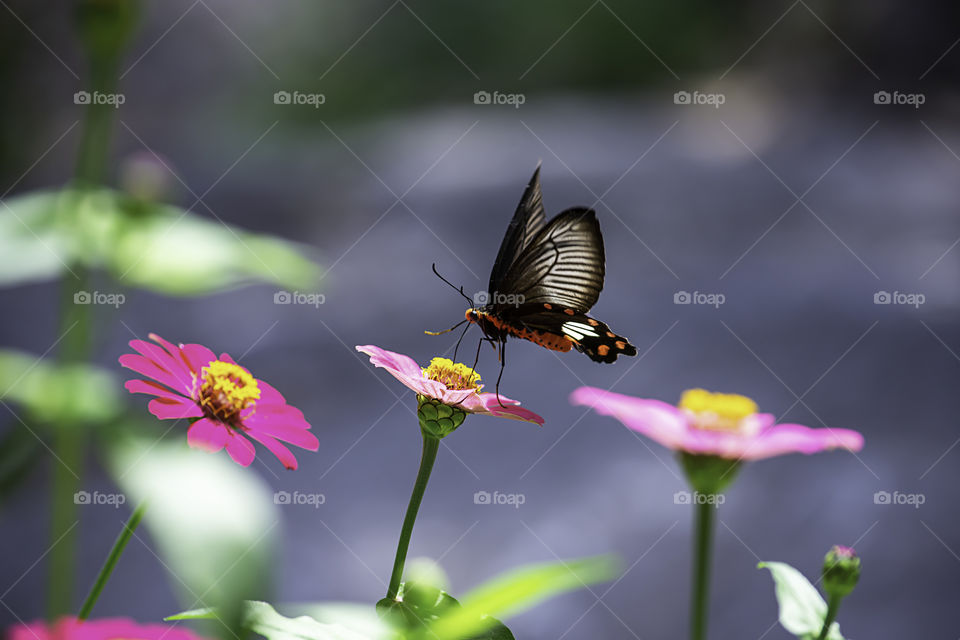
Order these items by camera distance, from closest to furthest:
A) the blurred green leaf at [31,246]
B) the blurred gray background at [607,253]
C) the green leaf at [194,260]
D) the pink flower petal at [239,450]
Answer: the pink flower petal at [239,450] < the blurred green leaf at [31,246] < the green leaf at [194,260] < the blurred gray background at [607,253]

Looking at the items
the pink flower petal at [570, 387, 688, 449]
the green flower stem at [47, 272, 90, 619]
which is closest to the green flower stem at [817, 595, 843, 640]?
the pink flower petal at [570, 387, 688, 449]

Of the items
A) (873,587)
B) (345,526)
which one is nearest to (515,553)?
(345,526)

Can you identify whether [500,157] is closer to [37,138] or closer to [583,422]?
[583,422]

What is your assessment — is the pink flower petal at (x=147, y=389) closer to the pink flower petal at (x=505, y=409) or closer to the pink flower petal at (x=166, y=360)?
the pink flower petal at (x=166, y=360)

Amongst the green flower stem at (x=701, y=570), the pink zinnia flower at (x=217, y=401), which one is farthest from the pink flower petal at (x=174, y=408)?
the green flower stem at (x=701, y=570)

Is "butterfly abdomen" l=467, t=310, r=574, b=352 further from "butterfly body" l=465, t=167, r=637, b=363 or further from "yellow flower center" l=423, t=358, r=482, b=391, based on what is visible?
"yellow flower center" l=423, t=358, r=482, b=391

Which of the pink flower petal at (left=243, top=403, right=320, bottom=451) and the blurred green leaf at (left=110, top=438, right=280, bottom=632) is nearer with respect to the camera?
the blurred green leaf at (left=110, top=438, right=280, bottom=632)
